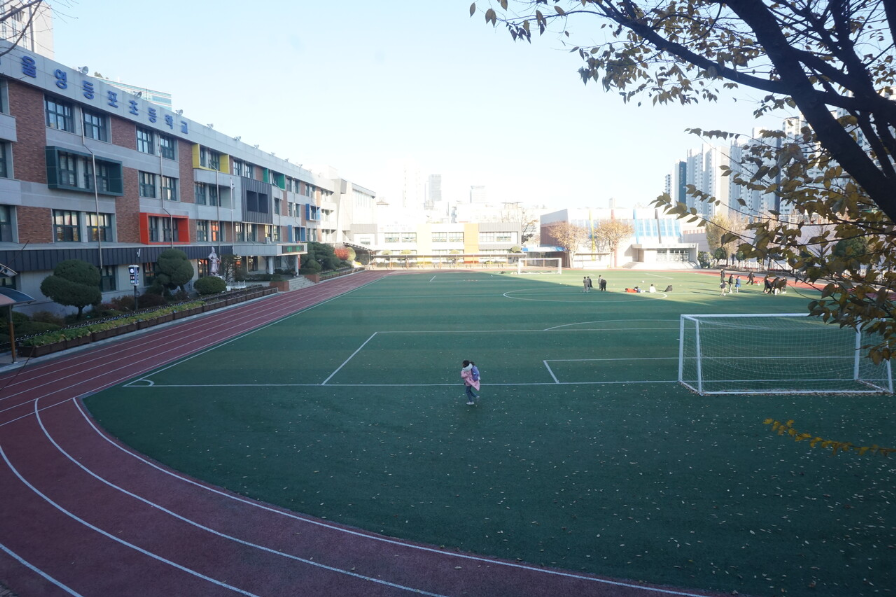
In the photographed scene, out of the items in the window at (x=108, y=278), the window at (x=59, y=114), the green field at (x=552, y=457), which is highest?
the window at (x=59, y=114)

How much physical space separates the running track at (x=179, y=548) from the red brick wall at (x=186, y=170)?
123 ft

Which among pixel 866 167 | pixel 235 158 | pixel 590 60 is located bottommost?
pixel 866 167

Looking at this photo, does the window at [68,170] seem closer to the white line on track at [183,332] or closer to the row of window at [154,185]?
the row of window at [154,185]

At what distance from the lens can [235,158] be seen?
5772cm

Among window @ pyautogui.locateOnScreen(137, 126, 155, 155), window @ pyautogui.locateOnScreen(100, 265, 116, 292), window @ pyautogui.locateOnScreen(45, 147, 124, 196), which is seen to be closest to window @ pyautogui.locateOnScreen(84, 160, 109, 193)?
window @ pyautogui.locateOnScreen(45, 147, 124, 196)

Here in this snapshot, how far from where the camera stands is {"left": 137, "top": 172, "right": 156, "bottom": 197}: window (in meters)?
41.3

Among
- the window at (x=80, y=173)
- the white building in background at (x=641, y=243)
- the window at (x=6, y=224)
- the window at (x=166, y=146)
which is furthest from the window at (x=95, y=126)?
the white building in background at (x=641, y=243)

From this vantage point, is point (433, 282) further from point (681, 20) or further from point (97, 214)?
point (681, 20)

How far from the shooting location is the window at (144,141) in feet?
135

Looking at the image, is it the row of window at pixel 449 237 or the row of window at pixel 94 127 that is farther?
the row of window at pixel 449 237

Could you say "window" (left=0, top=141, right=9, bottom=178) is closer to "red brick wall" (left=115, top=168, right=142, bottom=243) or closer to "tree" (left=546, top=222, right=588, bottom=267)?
"red brick wall" (left=115, top=168, right=142, bottom=243)

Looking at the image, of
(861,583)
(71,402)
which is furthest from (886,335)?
(71,402)

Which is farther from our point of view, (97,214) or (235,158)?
(235,158)

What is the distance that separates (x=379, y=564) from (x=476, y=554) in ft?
4.68
